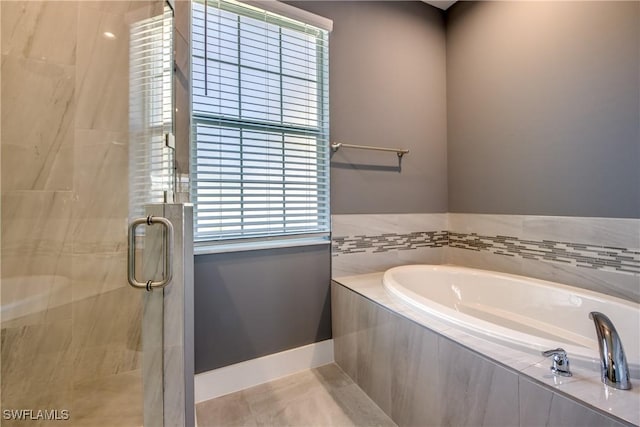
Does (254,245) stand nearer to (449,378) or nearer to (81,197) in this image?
(81,197)

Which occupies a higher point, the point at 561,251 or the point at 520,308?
the point at 561,251

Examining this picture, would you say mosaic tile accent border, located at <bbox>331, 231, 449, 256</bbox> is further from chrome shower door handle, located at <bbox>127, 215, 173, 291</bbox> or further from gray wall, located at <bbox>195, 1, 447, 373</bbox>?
chrome shower door handle, located at <bbox>127, 215, 173, 291</bbox>

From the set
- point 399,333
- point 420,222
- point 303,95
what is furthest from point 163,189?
point 420,222

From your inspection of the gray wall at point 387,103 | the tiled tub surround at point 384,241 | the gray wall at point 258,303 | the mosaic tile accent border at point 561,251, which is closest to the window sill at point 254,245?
the gray wall at point 258,303

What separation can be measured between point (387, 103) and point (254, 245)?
156 cm

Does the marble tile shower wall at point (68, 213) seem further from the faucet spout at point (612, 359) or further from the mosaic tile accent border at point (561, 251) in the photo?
the mosaic tile accent border at point (561, 251)

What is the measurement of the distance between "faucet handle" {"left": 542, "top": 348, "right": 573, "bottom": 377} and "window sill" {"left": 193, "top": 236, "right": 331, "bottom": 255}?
135 cm

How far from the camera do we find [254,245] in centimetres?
177

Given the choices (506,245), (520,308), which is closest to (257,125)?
(506,245)

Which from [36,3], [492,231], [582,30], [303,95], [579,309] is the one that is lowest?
[579,309]

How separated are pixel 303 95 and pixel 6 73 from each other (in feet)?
4.91

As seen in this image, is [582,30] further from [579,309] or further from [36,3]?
[36,3]

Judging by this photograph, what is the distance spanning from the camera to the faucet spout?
79 cm

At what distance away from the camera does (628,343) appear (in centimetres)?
129
